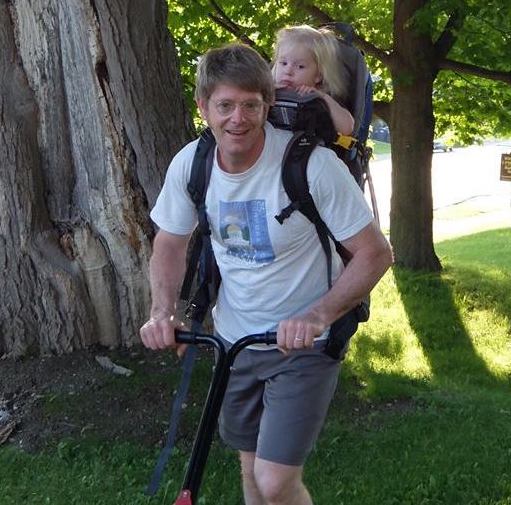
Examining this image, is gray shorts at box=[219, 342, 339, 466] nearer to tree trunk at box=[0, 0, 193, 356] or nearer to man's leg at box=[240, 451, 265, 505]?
man's leg at box=[240, 451, 265, 505]

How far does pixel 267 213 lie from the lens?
2.89 meters

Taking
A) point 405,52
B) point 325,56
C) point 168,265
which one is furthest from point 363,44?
point 168,265

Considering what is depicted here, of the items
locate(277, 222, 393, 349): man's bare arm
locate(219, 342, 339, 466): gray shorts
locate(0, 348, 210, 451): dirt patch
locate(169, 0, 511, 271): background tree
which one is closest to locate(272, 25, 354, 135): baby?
locate(277, 222, 393, 349): man's bare arm

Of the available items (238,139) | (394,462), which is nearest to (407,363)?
(394,462)

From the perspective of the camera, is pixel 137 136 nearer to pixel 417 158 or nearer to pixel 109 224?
pixel 109 224

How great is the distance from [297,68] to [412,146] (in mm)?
8159

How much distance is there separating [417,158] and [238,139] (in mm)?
8741

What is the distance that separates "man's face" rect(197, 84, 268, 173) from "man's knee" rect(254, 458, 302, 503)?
1.05m

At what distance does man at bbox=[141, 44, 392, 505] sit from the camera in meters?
2.83

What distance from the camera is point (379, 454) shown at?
15.4 feet

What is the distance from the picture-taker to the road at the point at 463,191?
23531 millimetres

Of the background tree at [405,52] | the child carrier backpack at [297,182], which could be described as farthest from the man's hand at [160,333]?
the background tree at [405,52]

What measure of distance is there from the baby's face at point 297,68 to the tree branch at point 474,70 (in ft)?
26.8

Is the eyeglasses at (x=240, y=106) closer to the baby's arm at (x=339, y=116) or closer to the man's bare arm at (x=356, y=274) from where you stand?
the baby's arm at (x=339, y=116)
